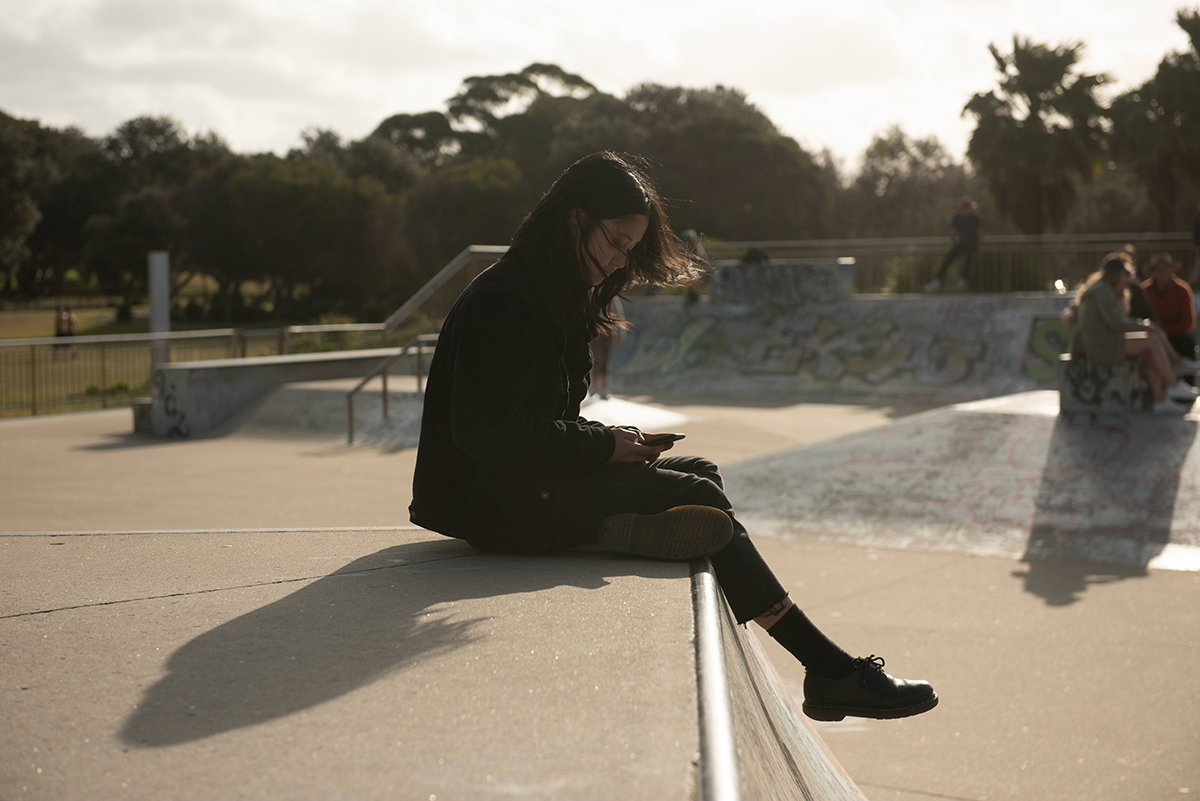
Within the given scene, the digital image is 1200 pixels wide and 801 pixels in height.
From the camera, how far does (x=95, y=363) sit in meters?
15.2

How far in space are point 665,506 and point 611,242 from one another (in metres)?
0.83

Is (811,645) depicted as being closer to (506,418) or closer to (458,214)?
(506,418)

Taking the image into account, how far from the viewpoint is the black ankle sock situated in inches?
118

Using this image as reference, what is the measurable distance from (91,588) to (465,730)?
1.59 m

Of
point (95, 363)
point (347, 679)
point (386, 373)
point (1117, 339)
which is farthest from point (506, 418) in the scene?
point (95, 363)

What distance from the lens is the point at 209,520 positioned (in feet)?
24.1

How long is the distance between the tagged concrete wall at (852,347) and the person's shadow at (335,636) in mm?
14064

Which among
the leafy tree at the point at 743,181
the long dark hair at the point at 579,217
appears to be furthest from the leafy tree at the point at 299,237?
the long dark hair at the point at 579,217

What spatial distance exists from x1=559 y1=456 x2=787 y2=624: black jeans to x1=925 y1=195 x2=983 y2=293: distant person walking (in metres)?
18.4

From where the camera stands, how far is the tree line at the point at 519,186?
25.8 meters

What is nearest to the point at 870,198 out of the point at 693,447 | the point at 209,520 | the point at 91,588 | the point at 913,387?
the point at 913,387

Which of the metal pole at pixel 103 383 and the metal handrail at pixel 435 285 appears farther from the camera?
the metal pole at pixel 103 383

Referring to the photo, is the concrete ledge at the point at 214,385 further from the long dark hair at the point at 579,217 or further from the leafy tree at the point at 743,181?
the leafy tree at the point at 743,181

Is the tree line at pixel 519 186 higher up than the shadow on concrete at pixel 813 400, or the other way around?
the tree line at pixel 519 186
